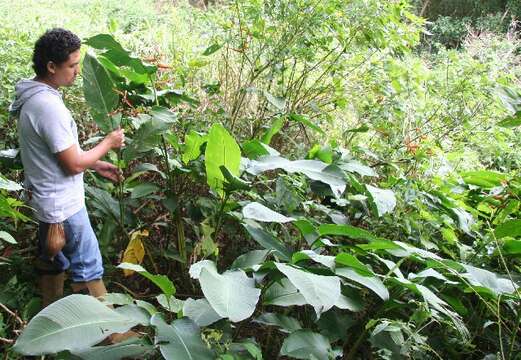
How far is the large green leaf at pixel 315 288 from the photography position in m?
1.47

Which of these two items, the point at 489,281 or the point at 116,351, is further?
the point at 489,281

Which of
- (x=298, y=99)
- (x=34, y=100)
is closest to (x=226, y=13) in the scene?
(x=298, y=99)

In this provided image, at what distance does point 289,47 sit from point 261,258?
2108 mm

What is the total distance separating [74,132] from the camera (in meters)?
2.45

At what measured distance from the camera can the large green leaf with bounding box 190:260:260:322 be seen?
144 cm

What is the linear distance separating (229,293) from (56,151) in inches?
47.8

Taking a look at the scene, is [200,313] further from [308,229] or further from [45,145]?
[45,145]

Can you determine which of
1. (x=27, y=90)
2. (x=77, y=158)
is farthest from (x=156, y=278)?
(x=27, y=90)

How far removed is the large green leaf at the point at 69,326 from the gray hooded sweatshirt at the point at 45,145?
39.8 inches

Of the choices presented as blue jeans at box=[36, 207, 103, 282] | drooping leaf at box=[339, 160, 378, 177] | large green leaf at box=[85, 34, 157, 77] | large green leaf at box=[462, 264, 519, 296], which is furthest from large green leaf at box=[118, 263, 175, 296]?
drooping leaf at box=[339, 160, 378, 177]

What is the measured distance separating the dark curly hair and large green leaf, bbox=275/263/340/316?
1.53 m

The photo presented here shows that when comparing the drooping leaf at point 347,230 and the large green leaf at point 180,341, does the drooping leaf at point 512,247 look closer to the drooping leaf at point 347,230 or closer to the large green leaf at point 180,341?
the drooping leaf at point 347,230

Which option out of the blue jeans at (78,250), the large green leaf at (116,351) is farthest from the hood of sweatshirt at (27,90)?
the large green leaf at (116,351)

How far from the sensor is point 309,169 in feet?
7.77
